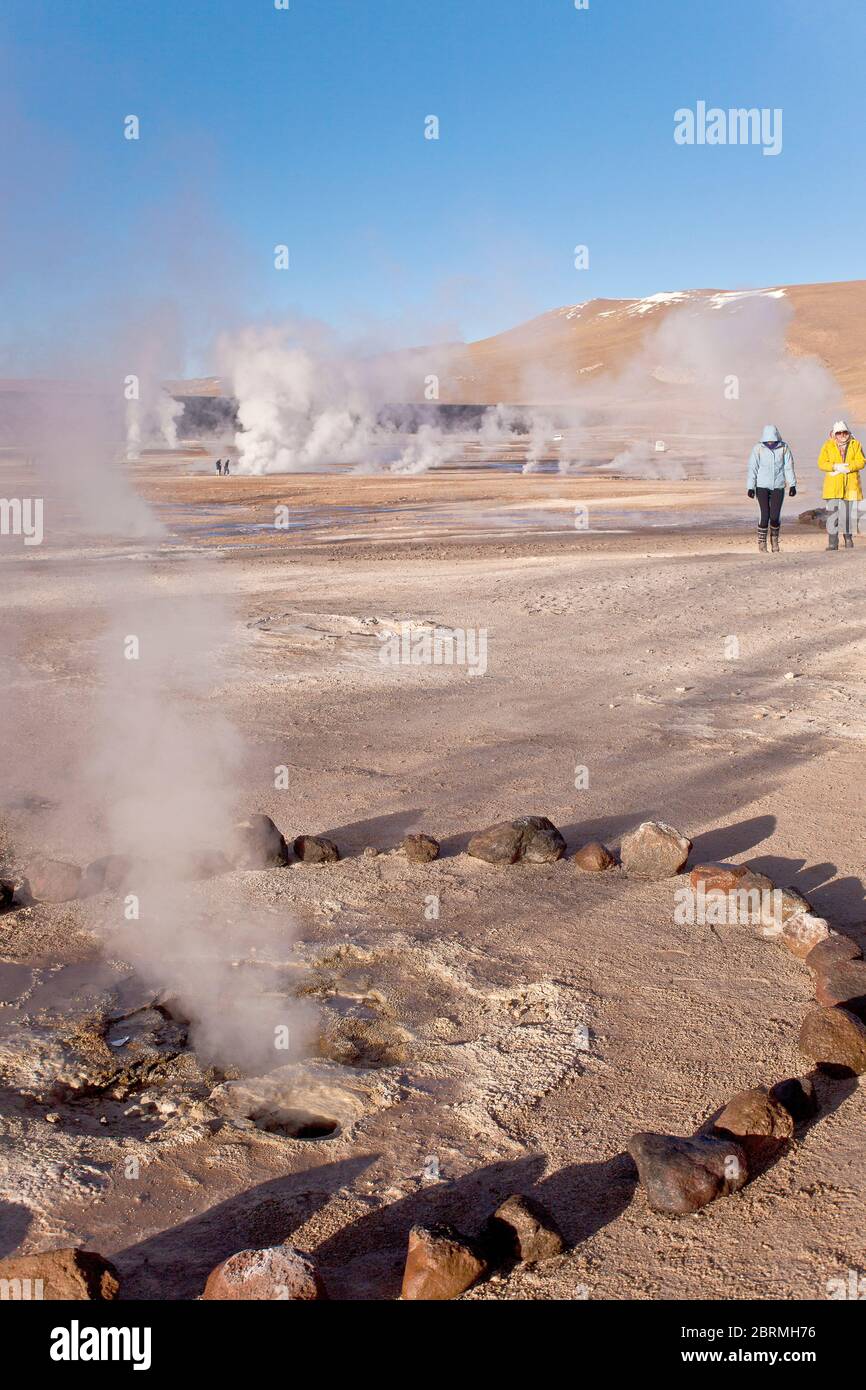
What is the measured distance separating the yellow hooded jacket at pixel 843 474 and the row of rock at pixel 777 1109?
9.91 metres

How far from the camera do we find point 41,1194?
111 inches

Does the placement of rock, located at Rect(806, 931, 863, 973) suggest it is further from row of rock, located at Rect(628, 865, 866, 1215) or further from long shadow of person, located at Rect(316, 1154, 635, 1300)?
long shadow of person, located at Rect(316, 1154, 635, 1300)

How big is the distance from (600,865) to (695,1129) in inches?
69.3

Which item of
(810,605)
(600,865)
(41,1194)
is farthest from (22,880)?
(810,605)

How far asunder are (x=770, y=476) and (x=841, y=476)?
87 centimetres

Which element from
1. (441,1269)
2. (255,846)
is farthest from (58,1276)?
(255,846)

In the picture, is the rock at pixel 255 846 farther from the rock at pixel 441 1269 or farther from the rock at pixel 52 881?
the rock at pixel 441 1269

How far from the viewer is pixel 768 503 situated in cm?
1312

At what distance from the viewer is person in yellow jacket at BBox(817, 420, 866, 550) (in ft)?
42.1

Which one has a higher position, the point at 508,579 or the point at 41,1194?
the point at 508,579

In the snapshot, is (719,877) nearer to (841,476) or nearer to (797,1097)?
(797,1097)
